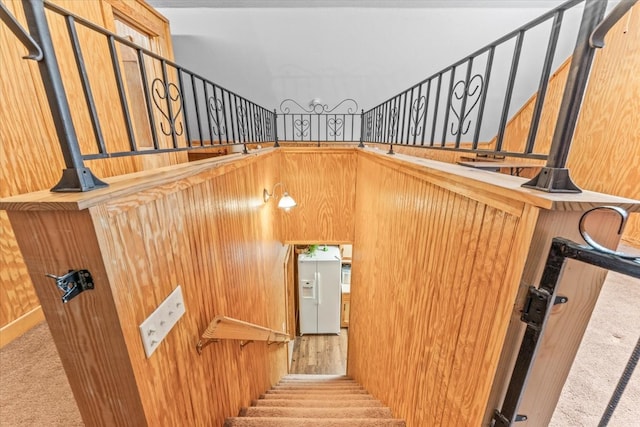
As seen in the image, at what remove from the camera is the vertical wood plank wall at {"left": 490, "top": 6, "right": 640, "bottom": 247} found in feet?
7.73

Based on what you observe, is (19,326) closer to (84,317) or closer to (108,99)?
(84,317)

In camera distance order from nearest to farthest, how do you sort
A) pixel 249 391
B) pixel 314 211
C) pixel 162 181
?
pixel 162 181
pixel 249 391
pixel 314 211

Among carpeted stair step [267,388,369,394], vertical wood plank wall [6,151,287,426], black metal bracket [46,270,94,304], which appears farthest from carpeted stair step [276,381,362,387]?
black metal bracket [46,270,94,304]

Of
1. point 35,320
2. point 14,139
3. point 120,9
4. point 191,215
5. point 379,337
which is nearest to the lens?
point 191,215

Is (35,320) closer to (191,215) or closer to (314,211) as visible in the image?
(191,215)

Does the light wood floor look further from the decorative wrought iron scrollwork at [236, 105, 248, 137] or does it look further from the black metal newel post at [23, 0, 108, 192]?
the black metal newel post at [23, 0, 108, 192]

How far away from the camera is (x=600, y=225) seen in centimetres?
63

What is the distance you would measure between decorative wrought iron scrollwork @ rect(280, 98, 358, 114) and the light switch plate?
147 inches

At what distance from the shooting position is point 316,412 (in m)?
1.96

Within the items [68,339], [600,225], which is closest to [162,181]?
[68,339]

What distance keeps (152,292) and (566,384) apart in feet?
6.49

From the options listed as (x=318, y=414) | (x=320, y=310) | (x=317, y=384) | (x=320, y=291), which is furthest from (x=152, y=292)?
(x=320, y=310)

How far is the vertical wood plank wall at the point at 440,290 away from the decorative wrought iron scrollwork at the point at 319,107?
7.19 ft

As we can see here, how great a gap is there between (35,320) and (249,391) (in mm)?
1514
